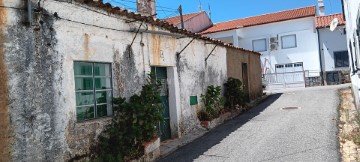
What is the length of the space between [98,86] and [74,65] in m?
0.81

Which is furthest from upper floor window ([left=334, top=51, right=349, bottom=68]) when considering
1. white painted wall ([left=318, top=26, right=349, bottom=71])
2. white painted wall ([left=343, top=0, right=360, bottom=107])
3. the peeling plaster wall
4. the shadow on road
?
the shadow on road

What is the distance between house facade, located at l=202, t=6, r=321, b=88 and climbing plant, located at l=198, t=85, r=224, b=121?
59.1 ft

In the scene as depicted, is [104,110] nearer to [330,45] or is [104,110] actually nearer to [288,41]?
[330,45]

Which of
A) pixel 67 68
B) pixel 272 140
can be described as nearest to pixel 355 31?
pixel 272 140

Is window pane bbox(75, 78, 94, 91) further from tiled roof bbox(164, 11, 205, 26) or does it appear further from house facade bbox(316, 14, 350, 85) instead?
house facade bbox(316, 14, 350, 85)

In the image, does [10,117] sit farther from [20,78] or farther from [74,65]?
[74,65]

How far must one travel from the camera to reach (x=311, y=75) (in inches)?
1133

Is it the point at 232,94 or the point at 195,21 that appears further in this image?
the point at 195,21


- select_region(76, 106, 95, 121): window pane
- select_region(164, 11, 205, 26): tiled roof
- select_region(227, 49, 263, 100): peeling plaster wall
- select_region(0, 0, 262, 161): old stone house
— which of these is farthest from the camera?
select_region(164, 11, 205, 26): tiled roof

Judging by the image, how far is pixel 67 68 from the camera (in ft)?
20.8

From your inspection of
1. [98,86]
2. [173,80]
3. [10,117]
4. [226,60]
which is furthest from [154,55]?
[226,60]

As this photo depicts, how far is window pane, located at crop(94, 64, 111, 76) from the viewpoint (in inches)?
283

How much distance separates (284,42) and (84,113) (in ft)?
86.9

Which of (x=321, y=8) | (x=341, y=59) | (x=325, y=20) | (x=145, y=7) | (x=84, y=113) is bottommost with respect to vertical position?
(x=84, y=113)
